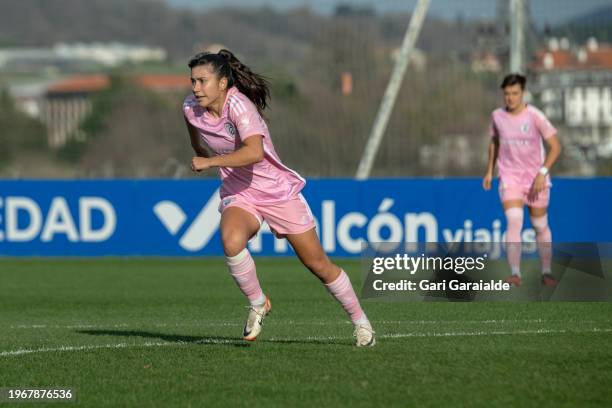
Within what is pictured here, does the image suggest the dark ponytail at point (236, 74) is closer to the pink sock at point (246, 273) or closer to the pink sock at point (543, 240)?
the pink sock at point (246, 273)

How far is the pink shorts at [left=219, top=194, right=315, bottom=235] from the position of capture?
854 cm

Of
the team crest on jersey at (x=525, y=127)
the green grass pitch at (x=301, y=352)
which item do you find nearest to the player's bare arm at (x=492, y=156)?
the team crest on jersey at (x=525, y=127)

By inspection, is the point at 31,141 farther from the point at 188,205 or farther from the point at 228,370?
the point at 228,370

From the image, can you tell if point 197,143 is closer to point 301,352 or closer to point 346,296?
point 346,296

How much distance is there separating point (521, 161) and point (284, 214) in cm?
610

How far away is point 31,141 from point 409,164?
7028 mm

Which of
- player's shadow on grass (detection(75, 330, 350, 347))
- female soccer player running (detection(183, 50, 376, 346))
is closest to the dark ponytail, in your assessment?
female soccer player running (detection(183, 50, 376, 346))

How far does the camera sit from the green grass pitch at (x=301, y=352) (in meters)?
6.90

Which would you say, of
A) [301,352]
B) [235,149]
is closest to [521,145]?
[235,149]

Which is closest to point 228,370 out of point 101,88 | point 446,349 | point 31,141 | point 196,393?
point 196,393

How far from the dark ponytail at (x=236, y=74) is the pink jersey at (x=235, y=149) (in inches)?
3.2

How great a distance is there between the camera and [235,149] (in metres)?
8.61

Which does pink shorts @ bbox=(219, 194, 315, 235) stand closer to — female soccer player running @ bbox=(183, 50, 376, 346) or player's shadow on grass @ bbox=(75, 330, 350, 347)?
female soccer player running @ bbox=(183, 50, 376, 346)

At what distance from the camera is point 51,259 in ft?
65.6
